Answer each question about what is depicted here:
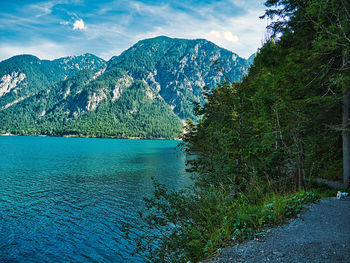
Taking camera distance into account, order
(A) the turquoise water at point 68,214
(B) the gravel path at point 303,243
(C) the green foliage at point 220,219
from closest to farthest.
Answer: (B) the gravel path at point 303,243 < (C) the green foliage at point 220,219 < (A) the turquoise water at point 68,214

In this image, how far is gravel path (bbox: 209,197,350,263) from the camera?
4625 millimetres

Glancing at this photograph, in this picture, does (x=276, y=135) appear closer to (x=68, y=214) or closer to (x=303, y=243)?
(x=303, y=243)

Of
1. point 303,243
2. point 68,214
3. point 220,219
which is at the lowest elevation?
point 68,214

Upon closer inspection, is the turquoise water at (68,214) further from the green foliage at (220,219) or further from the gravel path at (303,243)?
the gravel path at (303,243)

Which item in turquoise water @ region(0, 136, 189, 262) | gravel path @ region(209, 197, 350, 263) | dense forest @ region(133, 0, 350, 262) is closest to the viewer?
gravel path @ region(209, 197, 350, 263)

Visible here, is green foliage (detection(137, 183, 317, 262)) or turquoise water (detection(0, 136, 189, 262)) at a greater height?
green foliage (detection(137, 183, 317, 262))

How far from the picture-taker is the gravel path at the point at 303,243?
4.62m

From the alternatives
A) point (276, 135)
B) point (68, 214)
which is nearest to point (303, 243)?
point (276, 135)

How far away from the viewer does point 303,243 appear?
5090 mm

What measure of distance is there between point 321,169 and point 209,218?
399 inches

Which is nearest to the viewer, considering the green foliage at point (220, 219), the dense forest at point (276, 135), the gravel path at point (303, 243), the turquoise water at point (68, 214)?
the gravel path at point (303, 243)

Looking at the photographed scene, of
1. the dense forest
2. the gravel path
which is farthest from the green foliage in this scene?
the gravel path

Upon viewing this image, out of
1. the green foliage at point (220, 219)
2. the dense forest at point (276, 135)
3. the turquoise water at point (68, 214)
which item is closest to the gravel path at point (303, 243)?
the green foliage at point (220, 219)

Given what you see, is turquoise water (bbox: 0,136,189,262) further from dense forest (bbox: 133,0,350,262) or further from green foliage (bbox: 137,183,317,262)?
green foliage (bbox: 137,183,317,262)
